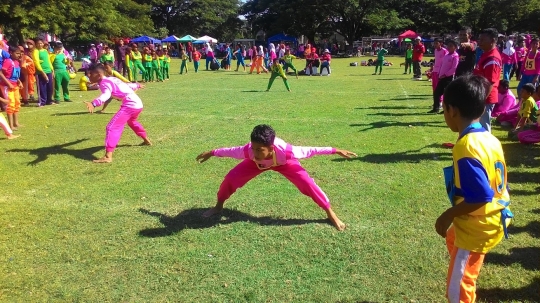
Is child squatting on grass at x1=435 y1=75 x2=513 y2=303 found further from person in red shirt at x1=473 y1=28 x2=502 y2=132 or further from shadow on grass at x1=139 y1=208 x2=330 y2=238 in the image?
person in red shirt at x1=473 y1=28 x2=502 y2=132

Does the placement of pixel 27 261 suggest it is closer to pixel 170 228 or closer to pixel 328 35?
pixel 170 228

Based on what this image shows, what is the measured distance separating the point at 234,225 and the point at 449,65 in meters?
8.20

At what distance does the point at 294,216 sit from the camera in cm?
508

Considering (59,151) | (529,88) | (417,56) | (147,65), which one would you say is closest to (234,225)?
(59,151)

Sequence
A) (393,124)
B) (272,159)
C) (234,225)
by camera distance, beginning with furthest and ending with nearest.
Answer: (393,124) → (234,225) → (272,159)

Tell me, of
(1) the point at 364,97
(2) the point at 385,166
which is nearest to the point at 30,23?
(1) the point at 364,97

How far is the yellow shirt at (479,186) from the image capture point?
2.44 m

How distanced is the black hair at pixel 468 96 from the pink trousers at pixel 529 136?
635cm

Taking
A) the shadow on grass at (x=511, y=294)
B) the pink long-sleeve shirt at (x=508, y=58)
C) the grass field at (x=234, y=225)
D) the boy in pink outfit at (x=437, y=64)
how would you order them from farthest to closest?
1. the pink long-sleeve shirt at (x=508, y=58)
2. the boy in pink outfit at (x=437, y=64)
3. the grass field at (x=234, y=225)
4. the shadow on grass at (x=511, y=294)

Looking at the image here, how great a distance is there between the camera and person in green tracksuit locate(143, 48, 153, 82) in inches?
828

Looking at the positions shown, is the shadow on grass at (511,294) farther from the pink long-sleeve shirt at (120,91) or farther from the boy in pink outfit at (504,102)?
the boy in pink outfit at (504,102)

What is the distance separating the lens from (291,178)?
4707mm

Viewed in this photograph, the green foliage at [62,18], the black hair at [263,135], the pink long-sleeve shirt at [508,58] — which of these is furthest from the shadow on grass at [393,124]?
the green foliage at [62,18]

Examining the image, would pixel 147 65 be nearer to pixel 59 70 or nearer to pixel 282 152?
pixel 59 70
